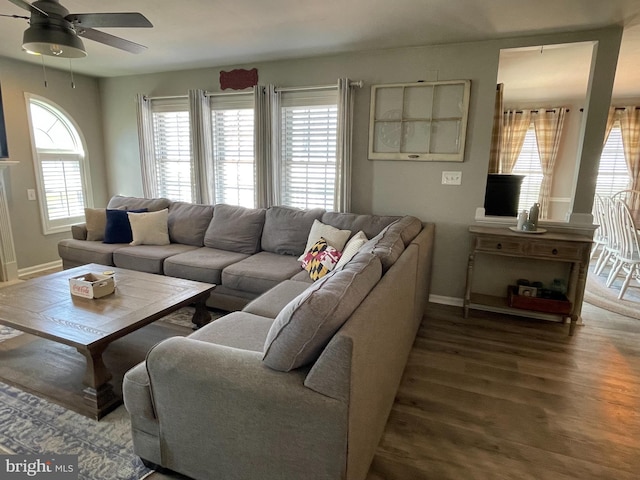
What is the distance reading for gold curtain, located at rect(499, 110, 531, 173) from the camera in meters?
5.50

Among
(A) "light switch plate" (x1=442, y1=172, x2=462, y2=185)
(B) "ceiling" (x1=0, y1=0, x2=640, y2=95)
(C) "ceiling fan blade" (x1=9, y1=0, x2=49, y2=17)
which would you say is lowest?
(A) "light switch plate" (x1=442, y1=172, x2=462, y2=185)

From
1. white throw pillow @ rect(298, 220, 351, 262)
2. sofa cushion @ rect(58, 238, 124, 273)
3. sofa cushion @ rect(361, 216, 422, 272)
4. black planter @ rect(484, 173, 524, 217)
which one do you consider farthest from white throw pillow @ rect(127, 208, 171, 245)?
black planter @ rect(484, 173, 524, 217)

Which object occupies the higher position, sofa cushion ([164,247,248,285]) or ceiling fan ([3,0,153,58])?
ceiling fan ([3,0,153,58])

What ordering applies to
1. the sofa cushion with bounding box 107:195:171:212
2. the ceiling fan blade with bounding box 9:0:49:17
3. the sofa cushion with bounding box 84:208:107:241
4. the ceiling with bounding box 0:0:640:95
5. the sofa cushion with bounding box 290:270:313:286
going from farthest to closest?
the sofa cushion with bounding box 107:195:171:212 < the sofa cushion with bounding box 84:208:107:241 < the sofa cushion with bounding box 290:270:313:286 < the ceiling with bounding box 0:0:640:95 < the ceiling fan blade with bounding box 9:0:49:17

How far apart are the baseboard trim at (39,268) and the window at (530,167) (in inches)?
256

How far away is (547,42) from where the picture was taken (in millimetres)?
2932

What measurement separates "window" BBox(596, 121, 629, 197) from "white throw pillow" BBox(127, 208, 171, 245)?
5.92 m

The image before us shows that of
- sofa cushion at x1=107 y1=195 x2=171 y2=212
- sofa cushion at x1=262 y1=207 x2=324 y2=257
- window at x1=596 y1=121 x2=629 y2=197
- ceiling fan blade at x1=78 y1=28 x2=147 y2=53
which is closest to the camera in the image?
ceiling fan blade at x1=78 y1=28 x2=147 y2=53

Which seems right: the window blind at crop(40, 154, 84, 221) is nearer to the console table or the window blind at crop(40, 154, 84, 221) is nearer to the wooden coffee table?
the wooden coffee table

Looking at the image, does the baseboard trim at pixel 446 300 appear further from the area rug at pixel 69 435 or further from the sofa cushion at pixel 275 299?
the area rug at pixel 69 435

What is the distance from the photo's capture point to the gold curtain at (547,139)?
17.5ft

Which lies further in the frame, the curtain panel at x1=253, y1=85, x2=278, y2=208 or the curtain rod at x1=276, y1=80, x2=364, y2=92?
the curtain panel at x1=253, y1=85, x2=278, y2=208

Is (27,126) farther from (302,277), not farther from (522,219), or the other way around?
(522,219)

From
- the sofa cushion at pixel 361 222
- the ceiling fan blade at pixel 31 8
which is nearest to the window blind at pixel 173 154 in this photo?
the sofa cushion at pixel 361 222
